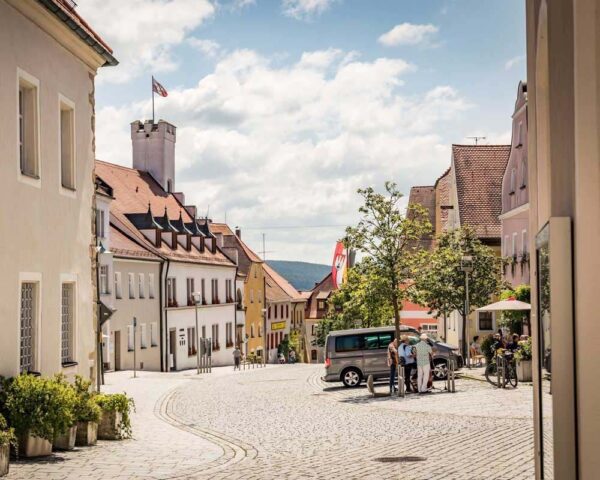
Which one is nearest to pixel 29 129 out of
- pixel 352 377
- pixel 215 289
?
pixel 352 377

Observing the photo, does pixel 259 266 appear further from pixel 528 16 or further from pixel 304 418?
pixel 528 16

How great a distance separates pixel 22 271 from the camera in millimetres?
16734

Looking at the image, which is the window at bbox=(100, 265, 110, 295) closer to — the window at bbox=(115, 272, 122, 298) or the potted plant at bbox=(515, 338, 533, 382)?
the window at bbox=(115, 272, 122, 298)

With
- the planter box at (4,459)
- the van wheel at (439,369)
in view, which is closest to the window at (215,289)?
the van wheel at (439,369)

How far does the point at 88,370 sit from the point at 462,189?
4376 centimetres

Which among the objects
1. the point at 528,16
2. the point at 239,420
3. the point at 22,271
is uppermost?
the point at 528,16

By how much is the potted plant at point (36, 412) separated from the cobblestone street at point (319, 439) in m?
0.37

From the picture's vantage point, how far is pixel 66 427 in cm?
1493

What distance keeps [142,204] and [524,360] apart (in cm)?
4378

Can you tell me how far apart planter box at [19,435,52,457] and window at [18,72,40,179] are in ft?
15.5

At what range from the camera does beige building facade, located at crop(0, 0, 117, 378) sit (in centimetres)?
1611

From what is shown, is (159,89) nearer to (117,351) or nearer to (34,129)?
(117,351)

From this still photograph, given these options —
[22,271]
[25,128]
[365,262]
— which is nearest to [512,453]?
[22,271]

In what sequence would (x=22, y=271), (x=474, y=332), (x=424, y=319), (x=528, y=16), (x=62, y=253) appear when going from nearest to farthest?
(x=528, y=16), (x=22, y=271), (x=62, y=253), (x=474, y=332), (x=424, y=319)
